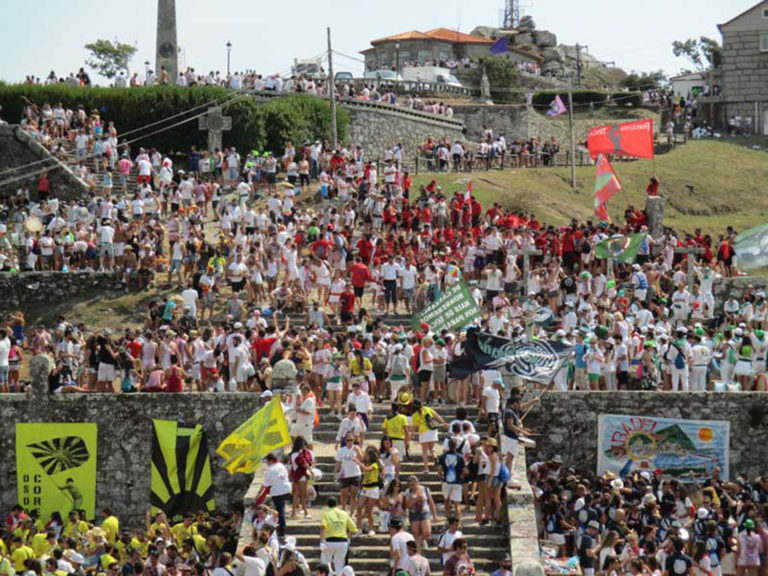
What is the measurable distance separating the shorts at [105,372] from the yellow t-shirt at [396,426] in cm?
619

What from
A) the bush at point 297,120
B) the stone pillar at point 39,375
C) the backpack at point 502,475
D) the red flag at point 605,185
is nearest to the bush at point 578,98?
the bush at point 297,120

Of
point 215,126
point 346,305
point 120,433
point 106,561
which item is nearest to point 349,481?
point 106,561

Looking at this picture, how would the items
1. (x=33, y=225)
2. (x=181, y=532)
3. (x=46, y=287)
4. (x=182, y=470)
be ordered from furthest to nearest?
(x=33, y=225), (x=46, y=287), (x=182, y=470), (x=181, y=532)

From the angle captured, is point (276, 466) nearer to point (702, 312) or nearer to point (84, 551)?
point (84, 551)

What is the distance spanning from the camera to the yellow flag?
2256 centimetres

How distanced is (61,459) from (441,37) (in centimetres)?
6034

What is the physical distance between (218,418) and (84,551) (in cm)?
367

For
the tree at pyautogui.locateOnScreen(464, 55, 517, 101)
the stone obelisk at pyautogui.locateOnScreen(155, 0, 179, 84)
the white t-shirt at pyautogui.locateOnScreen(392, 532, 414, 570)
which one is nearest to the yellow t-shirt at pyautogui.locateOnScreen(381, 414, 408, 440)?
the white t-shirt at pyautogui.locateOnScreen(392, 532, 414, 570)

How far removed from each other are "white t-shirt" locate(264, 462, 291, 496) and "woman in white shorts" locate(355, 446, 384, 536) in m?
1.09

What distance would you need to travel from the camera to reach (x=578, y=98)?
69625mm

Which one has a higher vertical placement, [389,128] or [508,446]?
[389,128]

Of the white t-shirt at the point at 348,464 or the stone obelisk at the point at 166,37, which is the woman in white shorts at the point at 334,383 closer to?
the white t-shirt at the point at 348,464

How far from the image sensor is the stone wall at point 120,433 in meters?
26.0

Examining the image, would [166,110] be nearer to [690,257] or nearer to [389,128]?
[389,128]
